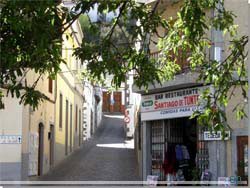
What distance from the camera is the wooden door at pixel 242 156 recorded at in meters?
15.0

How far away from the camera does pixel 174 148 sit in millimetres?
17781

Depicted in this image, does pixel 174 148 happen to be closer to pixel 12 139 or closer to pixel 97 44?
pixel 12 139

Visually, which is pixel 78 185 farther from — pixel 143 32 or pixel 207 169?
pixel 143 32

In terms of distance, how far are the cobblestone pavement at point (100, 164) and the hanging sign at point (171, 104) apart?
127 inches

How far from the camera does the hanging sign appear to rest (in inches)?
671

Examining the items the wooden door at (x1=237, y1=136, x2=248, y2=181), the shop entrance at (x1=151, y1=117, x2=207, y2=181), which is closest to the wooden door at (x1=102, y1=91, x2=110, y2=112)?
the shop entrance at (x1=151, y1=117, x2=207, y2=181)

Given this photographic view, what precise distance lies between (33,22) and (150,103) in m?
12.1

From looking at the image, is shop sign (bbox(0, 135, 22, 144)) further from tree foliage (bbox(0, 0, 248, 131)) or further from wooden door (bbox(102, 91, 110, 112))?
wooden door (bbox(102, 91, 110, 112))

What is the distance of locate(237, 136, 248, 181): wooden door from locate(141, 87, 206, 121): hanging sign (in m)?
1.62

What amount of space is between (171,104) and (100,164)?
8.48 m

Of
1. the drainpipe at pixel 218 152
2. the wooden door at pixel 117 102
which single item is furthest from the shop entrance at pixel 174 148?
the wooden door at pixel 117 102

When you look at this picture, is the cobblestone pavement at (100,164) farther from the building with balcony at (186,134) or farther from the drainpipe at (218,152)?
the drainpipe at (218,152)

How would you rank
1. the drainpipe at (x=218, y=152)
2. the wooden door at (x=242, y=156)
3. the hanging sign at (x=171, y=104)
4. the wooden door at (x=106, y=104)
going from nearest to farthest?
the wooden door at (x=242, y=156), the drainpipe at (x=218, y=152), the hanging sign at (x=171, y=104), the wooden door at (x=106, y=104)

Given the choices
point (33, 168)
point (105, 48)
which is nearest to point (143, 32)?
point (105, 48)
